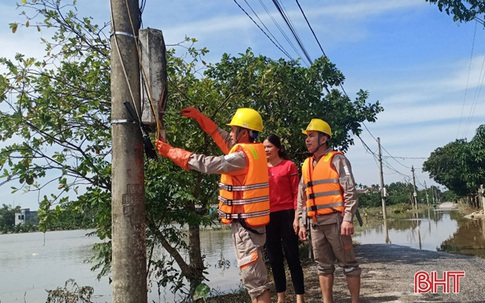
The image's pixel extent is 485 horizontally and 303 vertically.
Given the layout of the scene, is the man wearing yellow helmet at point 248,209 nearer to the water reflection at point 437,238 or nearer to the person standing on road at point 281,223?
the person standing on road at point 281,223

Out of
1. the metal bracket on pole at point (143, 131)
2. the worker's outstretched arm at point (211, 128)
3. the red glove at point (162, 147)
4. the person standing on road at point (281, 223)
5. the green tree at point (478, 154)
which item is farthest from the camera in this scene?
the green tree at point (478, 154)

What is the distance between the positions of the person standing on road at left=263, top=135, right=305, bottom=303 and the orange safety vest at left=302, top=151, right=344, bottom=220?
554 mm

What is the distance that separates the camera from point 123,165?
275cm

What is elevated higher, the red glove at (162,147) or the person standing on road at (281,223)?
the red glove at (162,147)

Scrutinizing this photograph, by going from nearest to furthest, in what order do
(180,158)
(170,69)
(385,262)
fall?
(180,158) < (170,69) < (385,262)

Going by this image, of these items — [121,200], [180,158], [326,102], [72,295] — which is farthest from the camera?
[326,102]

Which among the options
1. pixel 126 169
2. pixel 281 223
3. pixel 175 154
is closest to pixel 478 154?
pixel 281 223

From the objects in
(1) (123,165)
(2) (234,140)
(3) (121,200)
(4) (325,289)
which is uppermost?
(2) (234,140)

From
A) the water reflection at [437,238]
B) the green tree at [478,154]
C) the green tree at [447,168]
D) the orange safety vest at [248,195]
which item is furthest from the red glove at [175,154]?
the green tree at [447,168]

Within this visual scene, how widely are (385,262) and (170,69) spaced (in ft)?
20.0

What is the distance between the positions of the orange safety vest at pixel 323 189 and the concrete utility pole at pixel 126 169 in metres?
1.99

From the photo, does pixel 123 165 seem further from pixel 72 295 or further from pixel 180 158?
pixel 72 295

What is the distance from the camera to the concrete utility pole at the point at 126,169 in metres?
2.69

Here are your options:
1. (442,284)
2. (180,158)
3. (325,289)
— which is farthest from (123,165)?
(442,284)
